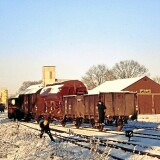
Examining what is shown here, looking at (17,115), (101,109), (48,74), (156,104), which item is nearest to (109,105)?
(101,109)

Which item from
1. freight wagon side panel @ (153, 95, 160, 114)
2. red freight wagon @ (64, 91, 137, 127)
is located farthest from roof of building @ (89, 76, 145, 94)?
red freight wagon @ (64, 91, 137, 127)

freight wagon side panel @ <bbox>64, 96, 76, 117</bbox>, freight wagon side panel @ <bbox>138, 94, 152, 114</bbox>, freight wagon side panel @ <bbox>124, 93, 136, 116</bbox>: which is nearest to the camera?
freight wagon side panel @ <bbox>124, 93, 136, 116</bbox>

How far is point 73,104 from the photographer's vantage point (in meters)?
25.7

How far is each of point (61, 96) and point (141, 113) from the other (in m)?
31.4

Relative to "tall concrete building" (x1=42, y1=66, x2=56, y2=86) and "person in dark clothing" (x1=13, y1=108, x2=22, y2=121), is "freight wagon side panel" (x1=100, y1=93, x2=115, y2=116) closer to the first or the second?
"person in dark clothing" (x1=13, y1=108, x2=22, y2=121)

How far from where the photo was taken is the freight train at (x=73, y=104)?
22.2 meters

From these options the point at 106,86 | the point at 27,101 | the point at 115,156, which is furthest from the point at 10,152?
the point at 106,86

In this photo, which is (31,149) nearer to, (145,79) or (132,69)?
(145,79)

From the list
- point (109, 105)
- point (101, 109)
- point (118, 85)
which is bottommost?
point (101, 109)

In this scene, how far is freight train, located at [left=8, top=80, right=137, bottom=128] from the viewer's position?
22.2m

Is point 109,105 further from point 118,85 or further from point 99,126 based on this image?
point 118,85

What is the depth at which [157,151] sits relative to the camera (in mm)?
13422

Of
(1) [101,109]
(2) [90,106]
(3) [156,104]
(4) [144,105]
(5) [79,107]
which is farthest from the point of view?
(3) [156,104]

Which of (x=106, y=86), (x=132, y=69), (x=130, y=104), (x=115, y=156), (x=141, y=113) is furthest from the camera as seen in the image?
(x=132, y=69)
